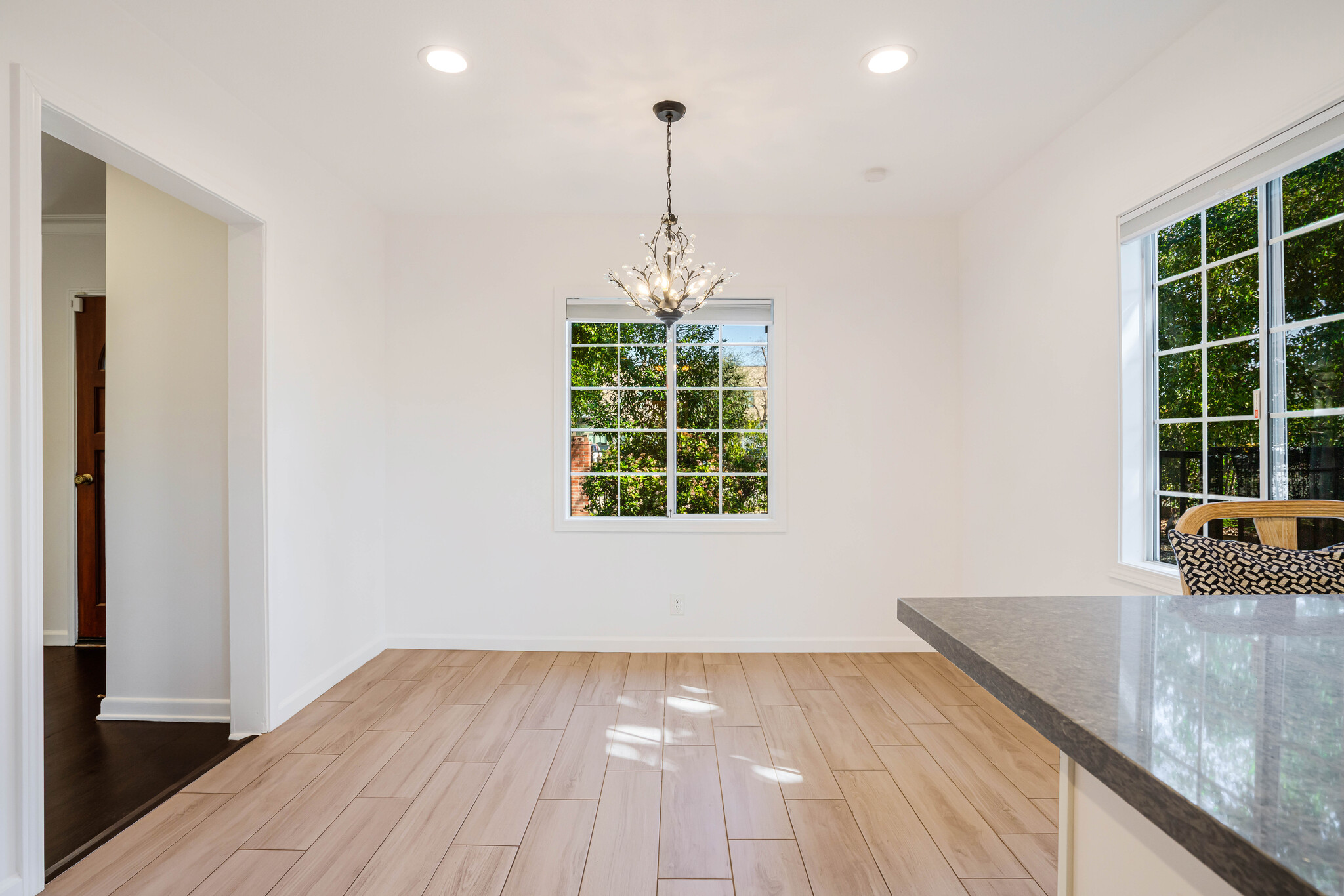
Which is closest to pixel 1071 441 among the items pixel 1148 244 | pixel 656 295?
pixel 1148 244

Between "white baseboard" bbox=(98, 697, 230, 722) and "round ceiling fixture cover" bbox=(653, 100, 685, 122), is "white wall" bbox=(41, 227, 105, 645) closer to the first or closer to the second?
"white baseboard" bbox=(98, 697, 230, 722)

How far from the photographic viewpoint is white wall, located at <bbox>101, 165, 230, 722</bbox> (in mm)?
2975

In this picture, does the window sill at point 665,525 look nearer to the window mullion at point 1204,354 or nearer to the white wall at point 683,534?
the white wall at point 683,534

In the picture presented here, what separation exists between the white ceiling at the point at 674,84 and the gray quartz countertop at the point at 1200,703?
2.07 m

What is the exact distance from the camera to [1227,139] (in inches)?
83.4

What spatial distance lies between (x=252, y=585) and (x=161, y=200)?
1.78m

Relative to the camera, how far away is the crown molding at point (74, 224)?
4121 millimetres

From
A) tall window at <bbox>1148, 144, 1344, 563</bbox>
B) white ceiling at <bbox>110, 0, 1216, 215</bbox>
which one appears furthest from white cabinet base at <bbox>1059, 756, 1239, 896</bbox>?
white ceiling at <bbox>110, 0, 1216, 215</bbox>

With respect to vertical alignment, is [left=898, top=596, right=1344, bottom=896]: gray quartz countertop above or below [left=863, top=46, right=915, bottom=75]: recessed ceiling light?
below

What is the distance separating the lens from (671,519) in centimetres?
409

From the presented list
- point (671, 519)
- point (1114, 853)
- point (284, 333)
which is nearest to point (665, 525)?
point (671, 519)

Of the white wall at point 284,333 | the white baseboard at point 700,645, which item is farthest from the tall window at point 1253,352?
the white wall at point 284,333

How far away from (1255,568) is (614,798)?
1956 mm

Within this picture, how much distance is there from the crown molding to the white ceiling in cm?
202
